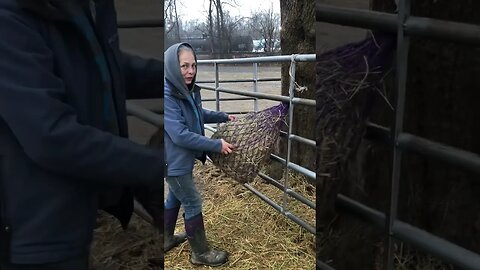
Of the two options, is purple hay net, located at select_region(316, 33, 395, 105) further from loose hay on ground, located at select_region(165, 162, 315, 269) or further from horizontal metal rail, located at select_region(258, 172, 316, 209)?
horizontal metal rail, located at select_region(258, 172, 316, 209)

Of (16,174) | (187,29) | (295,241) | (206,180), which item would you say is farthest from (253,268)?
(16,174)

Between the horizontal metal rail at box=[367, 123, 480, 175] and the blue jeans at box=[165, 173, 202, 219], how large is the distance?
518 mm

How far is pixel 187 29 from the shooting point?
1.15 metres

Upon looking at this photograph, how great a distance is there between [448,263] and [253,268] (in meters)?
0.55

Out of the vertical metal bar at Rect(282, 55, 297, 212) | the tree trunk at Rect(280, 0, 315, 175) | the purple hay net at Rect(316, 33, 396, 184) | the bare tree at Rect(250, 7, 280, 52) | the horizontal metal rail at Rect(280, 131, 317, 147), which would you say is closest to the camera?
the purple hay net at Rect(316, 33, 396, 184)

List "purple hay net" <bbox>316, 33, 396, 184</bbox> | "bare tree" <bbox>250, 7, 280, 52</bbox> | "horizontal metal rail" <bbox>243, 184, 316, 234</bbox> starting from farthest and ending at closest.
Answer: "horizontal metal rail" <bbox>243, 184, 316, 234</bbox> < "bare tree" <bbox>250, 7, 280, 52</bbox> < "purple hay net" <bbox>316, 33, 396, 184</bbox>

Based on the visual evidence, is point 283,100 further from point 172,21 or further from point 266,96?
point 172,21

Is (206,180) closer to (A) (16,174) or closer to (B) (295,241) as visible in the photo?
(B) (295,241)

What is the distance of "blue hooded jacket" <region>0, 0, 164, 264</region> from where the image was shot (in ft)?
2.39

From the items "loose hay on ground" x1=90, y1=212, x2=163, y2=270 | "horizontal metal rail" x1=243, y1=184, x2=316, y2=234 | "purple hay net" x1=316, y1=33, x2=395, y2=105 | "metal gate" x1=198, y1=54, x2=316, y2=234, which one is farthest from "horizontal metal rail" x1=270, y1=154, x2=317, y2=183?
"loose hay on ground" x1=90, y1=212, x2=163, y2=270

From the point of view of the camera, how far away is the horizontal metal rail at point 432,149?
88 centimetres

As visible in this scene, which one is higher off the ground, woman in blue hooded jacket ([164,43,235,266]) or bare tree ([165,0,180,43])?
bare tree ([165,0,180,43])

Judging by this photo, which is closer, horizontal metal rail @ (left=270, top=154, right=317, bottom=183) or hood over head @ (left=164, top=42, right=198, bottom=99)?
hood over head @ (left=164, top=42, right=198, bottom=99)

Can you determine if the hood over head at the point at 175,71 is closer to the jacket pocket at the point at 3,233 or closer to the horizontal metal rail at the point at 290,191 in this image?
the jacket pocket at the point at 3,233
